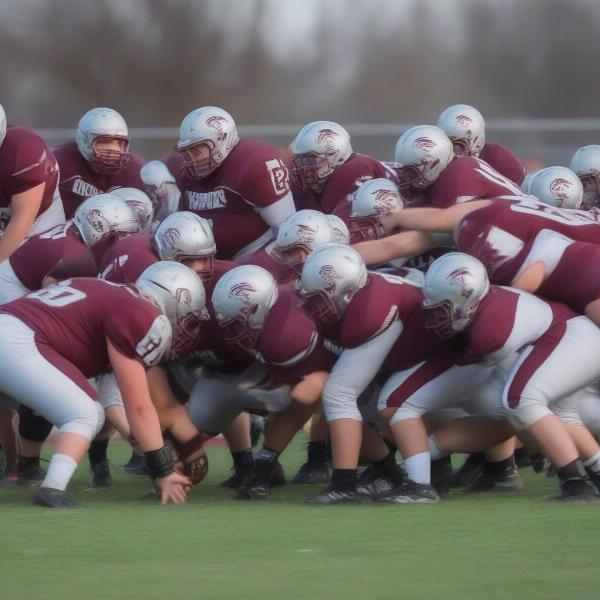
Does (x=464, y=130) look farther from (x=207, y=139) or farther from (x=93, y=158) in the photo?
(x=93, y=158)

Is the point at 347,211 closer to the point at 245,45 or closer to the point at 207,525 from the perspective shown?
the point at 207,525

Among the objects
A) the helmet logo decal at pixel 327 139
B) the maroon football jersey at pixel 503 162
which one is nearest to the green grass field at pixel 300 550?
the helmet logo decal at pixel 327 139

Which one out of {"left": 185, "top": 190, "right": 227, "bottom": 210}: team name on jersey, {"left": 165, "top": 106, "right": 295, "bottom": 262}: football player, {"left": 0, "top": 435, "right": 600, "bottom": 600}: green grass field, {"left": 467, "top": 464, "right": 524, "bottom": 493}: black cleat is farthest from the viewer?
{"left": 185, "top": 190, "right": 227, "bottom": 210}: team name on jersey

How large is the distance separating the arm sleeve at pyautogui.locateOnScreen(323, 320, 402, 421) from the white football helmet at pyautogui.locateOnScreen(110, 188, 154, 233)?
1.85 meters

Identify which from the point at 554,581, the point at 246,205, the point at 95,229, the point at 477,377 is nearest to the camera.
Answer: the point at 554,581

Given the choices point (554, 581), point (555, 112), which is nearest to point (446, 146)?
point (554, 581)

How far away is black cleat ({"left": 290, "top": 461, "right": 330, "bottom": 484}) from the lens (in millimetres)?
7410

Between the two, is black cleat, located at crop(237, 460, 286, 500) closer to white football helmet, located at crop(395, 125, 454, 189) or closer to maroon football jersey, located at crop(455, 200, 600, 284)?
maroon football jersey, located at crop(455, 200, 600, 284)

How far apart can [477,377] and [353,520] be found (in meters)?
1.05

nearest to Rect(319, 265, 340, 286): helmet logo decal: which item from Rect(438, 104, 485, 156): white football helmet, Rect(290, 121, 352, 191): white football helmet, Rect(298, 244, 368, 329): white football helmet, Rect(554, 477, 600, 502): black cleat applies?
Rect(298, 244, 368, 329): white football helmet

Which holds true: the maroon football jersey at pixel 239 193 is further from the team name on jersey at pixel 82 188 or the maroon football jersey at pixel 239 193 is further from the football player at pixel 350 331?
the football player at pixel 350 331

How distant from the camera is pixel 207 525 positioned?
571 centimetres

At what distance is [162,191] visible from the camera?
8.56m

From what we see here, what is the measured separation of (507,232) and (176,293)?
1.45 metres
